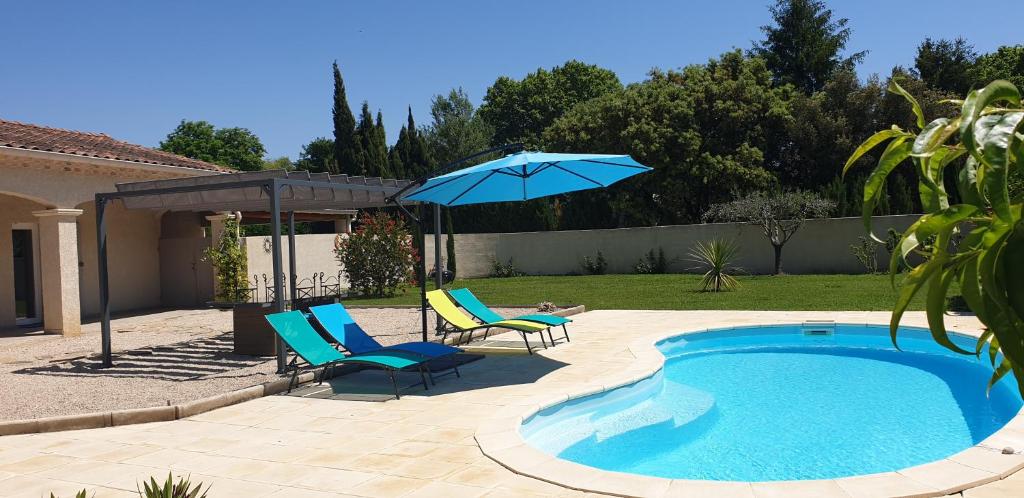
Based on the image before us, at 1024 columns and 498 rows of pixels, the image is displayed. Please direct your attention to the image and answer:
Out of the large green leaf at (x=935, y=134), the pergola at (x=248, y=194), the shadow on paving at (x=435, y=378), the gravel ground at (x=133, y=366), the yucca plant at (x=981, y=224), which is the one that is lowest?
the shadow on paving at (x=435, y=378)

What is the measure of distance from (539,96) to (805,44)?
19436mm

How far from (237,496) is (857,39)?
38.1 meters

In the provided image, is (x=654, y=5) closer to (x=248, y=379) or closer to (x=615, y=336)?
(x=615, y=336)

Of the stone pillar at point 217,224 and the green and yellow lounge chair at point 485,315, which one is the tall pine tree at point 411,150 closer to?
the stone pillar at point 217,224

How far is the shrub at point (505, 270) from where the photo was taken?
95.9ft

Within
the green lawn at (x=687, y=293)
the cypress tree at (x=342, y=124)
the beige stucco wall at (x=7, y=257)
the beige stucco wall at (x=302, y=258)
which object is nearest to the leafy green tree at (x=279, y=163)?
the cypress tree at (x=342, y=124)

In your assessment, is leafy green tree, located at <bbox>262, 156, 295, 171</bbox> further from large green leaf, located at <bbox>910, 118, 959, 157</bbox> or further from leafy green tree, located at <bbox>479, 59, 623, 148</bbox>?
large green leaf, located at <bbox>910, 118, 959, 157</bbox>

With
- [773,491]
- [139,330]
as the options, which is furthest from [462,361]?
[139,330]

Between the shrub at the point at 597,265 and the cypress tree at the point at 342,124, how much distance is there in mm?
15620

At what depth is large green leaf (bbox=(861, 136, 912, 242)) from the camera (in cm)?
107

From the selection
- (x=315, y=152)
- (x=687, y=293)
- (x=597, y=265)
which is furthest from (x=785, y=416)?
(x=315, y=152)

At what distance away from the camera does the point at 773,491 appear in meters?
4.59

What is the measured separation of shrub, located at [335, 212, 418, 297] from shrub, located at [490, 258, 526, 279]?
7449 millimetres

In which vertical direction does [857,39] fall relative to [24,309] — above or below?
above
